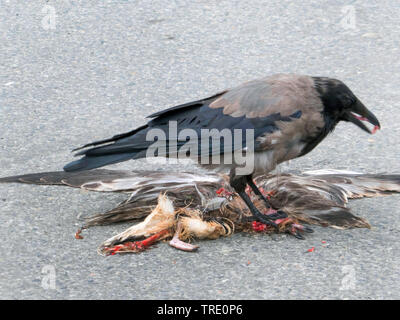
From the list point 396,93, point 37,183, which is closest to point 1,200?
point 37,183

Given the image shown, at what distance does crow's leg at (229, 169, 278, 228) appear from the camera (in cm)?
484

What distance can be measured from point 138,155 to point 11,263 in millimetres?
973

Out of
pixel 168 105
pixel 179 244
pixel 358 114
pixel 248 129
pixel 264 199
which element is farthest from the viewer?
pixel 168 105

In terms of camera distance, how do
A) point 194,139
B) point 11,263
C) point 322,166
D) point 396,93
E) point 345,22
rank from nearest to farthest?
point 11,263 < point 194,139 < point 322,166 < point 396,93 < point 345,22

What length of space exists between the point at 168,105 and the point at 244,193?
196 cm

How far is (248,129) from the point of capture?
479 centimetres

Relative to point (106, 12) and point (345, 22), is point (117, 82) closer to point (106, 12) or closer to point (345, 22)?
point (106, 12)

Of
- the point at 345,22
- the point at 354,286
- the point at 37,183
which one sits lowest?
the point at 354,286

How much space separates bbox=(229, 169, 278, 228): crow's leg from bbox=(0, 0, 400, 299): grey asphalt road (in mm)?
146

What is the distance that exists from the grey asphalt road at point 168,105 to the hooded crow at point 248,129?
458 mm

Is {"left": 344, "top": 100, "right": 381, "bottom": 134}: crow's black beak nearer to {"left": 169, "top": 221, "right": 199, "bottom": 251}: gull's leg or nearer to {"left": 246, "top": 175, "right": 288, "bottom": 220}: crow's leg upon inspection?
{"left": 246, "top": 175, "right": 288, "bottom": 220}: crow's leg

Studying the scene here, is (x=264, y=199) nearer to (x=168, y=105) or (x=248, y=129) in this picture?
(x=248, y=129)

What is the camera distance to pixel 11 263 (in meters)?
4.50

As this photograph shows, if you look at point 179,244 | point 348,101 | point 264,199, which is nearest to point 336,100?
point 348,101
